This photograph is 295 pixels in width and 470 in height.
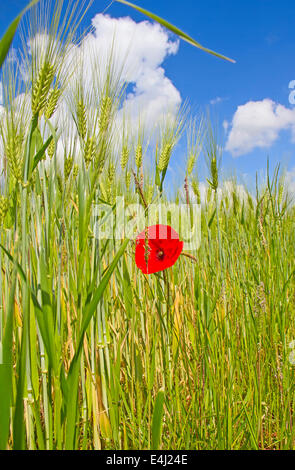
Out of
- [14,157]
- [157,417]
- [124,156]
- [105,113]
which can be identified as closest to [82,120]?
[105,113]

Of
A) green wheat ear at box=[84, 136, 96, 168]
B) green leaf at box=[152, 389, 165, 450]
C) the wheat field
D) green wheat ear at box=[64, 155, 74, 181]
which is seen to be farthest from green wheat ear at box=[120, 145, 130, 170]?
green leaf at box=[152, 389, 165, 450]

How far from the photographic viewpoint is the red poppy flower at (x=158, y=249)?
27.0 inches

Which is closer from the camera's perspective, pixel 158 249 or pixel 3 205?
pixel 3 205

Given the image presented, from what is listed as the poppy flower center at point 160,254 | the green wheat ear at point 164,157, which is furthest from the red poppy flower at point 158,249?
the green wheat ear at point 164,157

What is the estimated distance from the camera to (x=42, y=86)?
48 centimetres

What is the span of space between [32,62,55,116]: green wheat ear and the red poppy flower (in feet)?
0.99

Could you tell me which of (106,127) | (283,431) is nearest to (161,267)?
(106,127)

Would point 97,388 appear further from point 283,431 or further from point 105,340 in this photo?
point 283,431

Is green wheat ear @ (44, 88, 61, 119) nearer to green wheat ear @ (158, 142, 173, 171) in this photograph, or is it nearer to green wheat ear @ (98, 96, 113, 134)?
green wheat ear @ (98, 96, 113, 134)

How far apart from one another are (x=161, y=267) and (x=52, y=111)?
0.35 meters

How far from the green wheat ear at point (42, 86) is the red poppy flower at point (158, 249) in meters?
0.30

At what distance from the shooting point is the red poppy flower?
686 mm

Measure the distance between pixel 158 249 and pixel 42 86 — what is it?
0.41 meters

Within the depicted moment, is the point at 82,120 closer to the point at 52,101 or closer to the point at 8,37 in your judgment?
the point at 52,101
